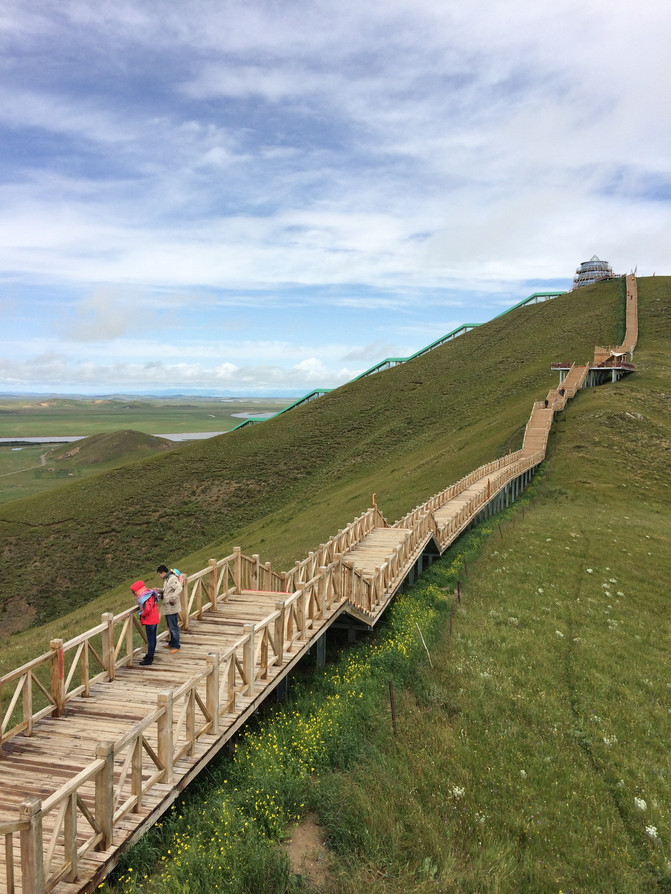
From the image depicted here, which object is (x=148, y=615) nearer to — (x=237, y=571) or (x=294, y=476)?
(x=237, y=571)

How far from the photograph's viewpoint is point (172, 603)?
12.0m

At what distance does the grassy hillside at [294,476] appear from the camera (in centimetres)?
4522

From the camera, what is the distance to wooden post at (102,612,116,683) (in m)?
10.9

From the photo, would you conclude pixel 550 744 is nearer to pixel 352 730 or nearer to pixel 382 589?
pixel 352 730

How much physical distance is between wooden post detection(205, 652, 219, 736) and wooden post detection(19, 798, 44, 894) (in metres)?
3.41

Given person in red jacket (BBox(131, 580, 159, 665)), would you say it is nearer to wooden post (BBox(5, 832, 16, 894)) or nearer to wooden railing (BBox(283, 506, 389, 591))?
wooden railing (BBox(283, 506, 389, 591))

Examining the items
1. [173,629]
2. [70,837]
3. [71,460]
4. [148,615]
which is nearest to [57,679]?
[148,615]

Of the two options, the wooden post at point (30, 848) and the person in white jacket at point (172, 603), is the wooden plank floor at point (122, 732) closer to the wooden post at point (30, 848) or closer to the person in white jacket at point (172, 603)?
the person in white jacket at point (172, 603)

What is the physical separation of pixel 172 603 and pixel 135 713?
2.68 metres

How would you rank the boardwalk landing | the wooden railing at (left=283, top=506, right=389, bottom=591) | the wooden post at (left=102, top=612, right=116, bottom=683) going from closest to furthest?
1. the boardwalk landing
2. the wooden post at (left=102, top=612, right=116, bottom=683)
3. the wooden railing at (left=283, top=506, right=389, bottom=591)

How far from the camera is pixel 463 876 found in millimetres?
7406

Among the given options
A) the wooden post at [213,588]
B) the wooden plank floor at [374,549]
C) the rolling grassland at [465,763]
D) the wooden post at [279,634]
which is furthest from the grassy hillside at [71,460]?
the wooden post at [279,634]

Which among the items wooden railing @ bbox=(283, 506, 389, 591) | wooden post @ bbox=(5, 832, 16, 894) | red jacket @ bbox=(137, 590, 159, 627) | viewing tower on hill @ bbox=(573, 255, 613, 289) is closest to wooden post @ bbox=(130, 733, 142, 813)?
wooden post @ bbox=(5, 832, 16, 894)

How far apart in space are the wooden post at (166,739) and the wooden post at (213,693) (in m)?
1.11
